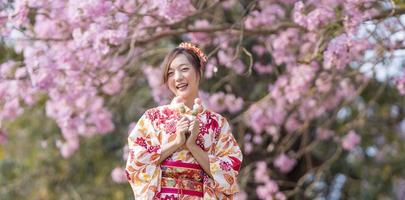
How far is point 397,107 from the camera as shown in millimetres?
7844

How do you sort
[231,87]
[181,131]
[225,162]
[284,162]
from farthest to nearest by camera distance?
[231,87], [284,162], [225,162], [181,131]

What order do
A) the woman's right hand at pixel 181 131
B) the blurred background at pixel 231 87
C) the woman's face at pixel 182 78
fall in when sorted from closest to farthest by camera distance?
1. the woman's right hand at pixel 181 131
2. the woman's face at pixel 182 78
3. the blurred background at pixel 231 87

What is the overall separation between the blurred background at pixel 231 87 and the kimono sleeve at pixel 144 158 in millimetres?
1555

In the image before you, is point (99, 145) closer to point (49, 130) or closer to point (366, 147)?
point (49, 130)

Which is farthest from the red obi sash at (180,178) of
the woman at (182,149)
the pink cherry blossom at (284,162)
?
the pink cherry blossom at (284,162)

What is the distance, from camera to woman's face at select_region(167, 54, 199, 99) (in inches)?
130

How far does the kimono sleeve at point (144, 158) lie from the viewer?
3211mm

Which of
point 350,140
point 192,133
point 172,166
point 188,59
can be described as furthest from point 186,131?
point 350,140

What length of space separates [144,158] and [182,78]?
0.32 metres

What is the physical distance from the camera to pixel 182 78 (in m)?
3.30

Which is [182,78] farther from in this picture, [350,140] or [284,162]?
[350,140]

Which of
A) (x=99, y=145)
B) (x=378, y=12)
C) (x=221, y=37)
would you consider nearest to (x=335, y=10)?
(x=378, y=12)

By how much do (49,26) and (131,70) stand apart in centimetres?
131

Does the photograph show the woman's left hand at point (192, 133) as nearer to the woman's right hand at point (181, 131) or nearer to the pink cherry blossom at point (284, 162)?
the woman's right hand at point (181, 131)
